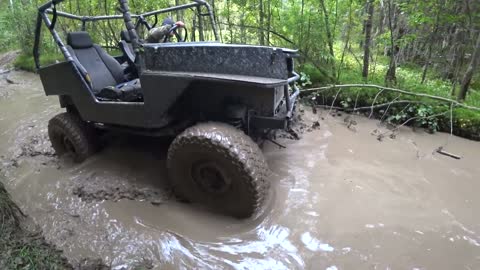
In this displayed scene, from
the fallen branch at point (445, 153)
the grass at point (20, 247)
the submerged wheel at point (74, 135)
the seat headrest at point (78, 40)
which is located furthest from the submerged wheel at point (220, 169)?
the fallen branch at point (445, 153)

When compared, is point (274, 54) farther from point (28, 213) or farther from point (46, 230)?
point (28, 213)

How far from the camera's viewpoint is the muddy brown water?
2035mm

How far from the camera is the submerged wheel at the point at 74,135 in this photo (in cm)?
316

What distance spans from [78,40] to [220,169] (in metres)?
2.25

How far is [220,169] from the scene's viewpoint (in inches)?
89.0

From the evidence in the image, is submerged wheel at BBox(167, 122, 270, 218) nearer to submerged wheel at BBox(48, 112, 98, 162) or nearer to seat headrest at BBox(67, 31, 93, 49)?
submerged wheel at BBox(48, 112, 98, 162)

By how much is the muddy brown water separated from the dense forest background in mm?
1320

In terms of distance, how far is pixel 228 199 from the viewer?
2336 millimetres

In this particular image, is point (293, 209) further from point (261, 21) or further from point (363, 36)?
point (261, 21)

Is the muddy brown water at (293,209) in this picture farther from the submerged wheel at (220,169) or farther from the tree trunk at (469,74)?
the tree trunk at (469,74)

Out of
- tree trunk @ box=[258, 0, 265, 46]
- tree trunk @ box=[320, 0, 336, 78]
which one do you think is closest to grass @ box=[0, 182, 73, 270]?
tree trunk @ box=[320, 0, 336, 78]

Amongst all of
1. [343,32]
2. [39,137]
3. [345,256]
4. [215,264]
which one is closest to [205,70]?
[215,264]

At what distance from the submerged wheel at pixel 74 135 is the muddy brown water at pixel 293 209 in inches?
4.4

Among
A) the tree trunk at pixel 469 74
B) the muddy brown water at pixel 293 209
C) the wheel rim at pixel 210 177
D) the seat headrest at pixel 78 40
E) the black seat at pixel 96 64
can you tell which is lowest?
the muddy brown water at pixel 293 209
